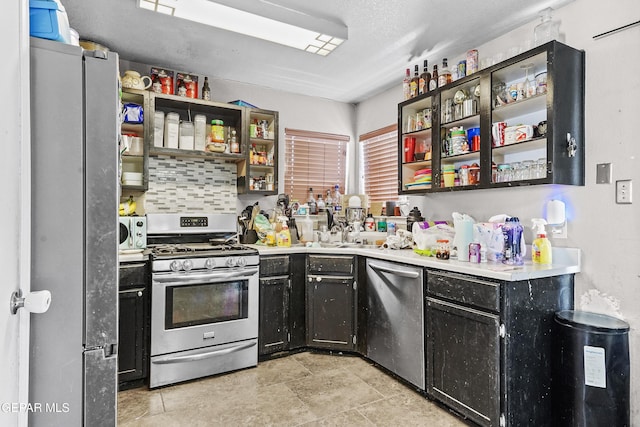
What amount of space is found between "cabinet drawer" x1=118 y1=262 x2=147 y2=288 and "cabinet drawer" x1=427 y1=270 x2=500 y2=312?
198 centimetres

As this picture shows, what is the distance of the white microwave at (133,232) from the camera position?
2742 mm

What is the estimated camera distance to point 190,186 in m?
3.40

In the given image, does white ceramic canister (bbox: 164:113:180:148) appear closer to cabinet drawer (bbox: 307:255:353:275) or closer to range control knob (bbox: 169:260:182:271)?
range control knob (bbox: 169:260:182:271)

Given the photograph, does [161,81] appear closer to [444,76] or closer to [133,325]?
[133,325]

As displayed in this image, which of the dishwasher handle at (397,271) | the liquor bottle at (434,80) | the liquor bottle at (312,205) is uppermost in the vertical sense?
the liquor bottle at (434,80)

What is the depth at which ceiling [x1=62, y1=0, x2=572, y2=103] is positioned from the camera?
2373mm

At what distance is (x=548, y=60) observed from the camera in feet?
7.06

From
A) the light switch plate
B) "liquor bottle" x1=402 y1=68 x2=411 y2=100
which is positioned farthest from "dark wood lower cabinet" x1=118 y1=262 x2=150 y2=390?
the light switch plate

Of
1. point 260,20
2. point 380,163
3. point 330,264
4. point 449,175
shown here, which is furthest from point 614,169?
point 260,20

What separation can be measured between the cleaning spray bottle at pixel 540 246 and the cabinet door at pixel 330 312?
137 centimetres

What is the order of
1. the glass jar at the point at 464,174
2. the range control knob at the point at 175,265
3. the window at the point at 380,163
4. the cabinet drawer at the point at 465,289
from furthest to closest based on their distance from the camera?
the window at the point at 380,163 → the glass jar at the point at 464,174 → the range control knob at the point at 175,265 → the cabinet drawer at the point at 465,289

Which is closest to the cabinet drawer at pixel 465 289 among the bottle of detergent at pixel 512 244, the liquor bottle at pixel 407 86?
the bottle of detergent at pixel 512 244

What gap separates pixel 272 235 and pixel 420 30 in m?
2.06

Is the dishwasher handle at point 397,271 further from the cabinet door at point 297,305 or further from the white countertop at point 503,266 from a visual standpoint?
the cabinet door at point 297,305
